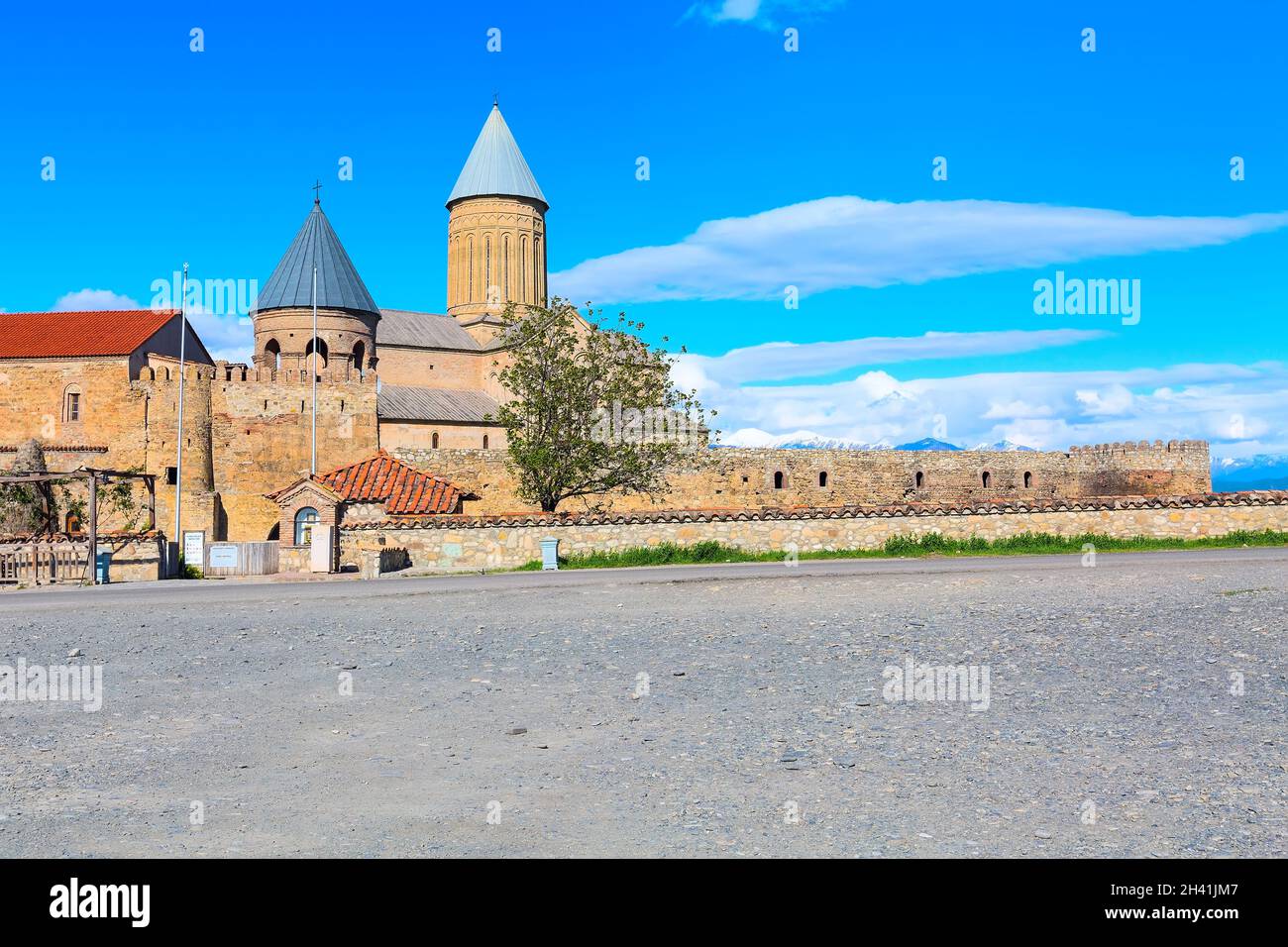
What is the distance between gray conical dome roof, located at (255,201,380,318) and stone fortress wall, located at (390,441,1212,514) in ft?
41.5

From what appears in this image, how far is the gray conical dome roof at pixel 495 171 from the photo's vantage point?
171 ft

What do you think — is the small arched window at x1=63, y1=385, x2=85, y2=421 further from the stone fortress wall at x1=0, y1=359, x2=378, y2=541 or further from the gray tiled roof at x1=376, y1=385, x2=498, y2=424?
the gray tiled roof at x1=376, y1=385, x2=498, y2=424

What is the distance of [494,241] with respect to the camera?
5181 centimetres

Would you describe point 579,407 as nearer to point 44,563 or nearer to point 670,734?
point 44,563

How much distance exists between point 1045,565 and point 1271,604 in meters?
5.86

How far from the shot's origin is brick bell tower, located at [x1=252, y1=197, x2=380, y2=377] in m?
39.6

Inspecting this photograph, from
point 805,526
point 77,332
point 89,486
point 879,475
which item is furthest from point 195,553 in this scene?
point 879,475

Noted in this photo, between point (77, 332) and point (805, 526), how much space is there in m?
26.2

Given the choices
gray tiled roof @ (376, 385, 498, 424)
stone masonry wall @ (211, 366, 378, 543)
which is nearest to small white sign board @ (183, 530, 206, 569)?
stone masonry wall @ (211, 366, 378, 543)

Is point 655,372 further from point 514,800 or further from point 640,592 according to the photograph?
point 514,800

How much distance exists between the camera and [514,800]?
548cm

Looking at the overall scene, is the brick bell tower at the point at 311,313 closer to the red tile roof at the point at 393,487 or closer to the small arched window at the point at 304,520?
the red tile roof at the point at 393,487
